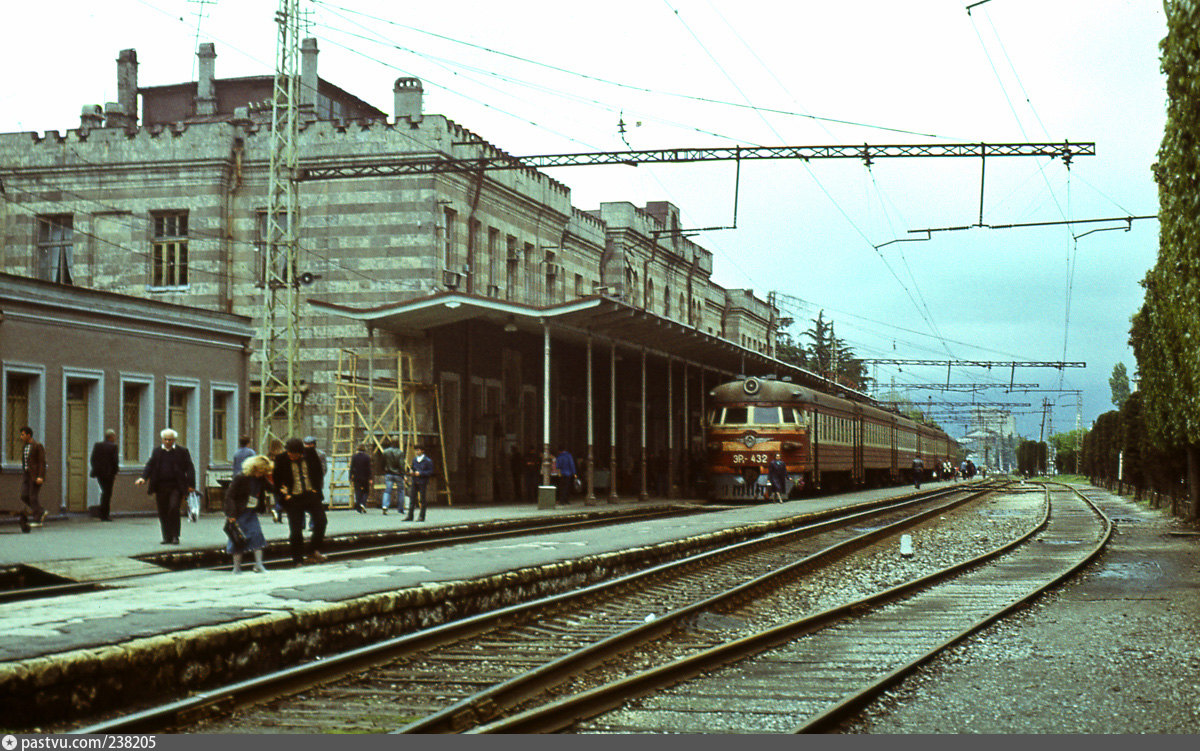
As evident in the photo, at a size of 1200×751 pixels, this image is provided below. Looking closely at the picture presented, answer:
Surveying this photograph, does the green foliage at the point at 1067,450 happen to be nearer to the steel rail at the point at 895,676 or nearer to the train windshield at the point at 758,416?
the train windshield at the point at 758,416

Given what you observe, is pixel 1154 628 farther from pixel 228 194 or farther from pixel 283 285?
pixel 228 194

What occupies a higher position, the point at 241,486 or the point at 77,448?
the point at 77,448

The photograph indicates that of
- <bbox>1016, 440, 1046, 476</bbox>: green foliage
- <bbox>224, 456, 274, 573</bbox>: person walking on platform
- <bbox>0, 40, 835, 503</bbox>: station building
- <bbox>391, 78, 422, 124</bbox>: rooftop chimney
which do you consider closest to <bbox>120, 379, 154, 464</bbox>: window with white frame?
<bbox>0, 40, 835, 503</bbox>: station building

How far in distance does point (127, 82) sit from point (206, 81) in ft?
7.62

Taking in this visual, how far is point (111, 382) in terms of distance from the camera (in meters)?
24.1

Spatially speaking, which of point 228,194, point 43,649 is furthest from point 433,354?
point 43,649

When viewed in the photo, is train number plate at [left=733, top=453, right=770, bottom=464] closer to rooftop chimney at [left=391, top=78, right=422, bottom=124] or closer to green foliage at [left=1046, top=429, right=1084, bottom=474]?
rooftop chimney at [left=391, top=78, right=422, bottom=124]

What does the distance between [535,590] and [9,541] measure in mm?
7806

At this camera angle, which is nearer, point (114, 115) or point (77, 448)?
point (77, 448)

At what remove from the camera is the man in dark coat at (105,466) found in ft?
72.0

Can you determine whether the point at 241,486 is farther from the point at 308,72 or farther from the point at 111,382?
the point at 308,72

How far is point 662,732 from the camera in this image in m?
6.82

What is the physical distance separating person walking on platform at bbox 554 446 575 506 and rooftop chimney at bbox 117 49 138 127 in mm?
16953

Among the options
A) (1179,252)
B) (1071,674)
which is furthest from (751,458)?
(1071,674)
